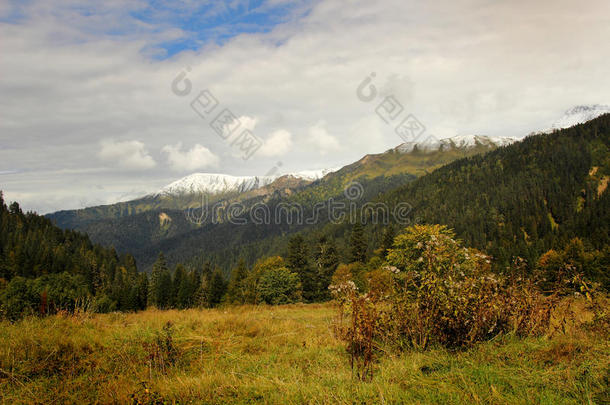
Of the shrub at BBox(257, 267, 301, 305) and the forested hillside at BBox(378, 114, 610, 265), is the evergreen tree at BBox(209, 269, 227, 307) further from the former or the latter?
the forested hillside at BBox(378, 114, 610, 265)

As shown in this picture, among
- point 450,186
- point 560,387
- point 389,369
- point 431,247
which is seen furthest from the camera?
point 450,186

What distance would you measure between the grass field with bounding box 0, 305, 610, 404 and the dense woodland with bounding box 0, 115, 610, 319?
2.69m

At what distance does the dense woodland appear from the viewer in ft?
146

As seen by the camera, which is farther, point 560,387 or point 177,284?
point 177,284

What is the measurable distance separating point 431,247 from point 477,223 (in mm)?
139146

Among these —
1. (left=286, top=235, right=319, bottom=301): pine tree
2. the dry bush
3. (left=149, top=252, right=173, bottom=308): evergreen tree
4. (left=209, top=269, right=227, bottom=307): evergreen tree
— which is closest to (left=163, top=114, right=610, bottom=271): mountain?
(left=286, top=235, right=319, bottom=301): pine tree

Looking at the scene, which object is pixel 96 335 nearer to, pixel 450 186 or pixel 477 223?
pixel 477 223

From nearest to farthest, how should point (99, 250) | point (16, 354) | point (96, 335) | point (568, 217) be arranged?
point (16, 354)
point (96, 335)
point (568, 217)
point (99, 250)

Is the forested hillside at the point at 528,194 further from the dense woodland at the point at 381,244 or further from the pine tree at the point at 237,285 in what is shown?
the pine tree at the point at 237,285

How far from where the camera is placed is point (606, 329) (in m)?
5.77

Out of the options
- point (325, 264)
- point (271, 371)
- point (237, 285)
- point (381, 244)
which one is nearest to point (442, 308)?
point (271, 371)

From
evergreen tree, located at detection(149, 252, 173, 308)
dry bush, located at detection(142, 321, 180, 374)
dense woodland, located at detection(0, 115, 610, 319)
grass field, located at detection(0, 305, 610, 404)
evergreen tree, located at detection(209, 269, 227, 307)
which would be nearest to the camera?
grass field, located at detection(0, 305, 610, 404)

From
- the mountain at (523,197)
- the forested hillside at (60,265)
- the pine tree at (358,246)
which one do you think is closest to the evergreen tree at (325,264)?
the pine tree at (358,246)

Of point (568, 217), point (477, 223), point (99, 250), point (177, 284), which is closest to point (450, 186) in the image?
point (477, 223)
